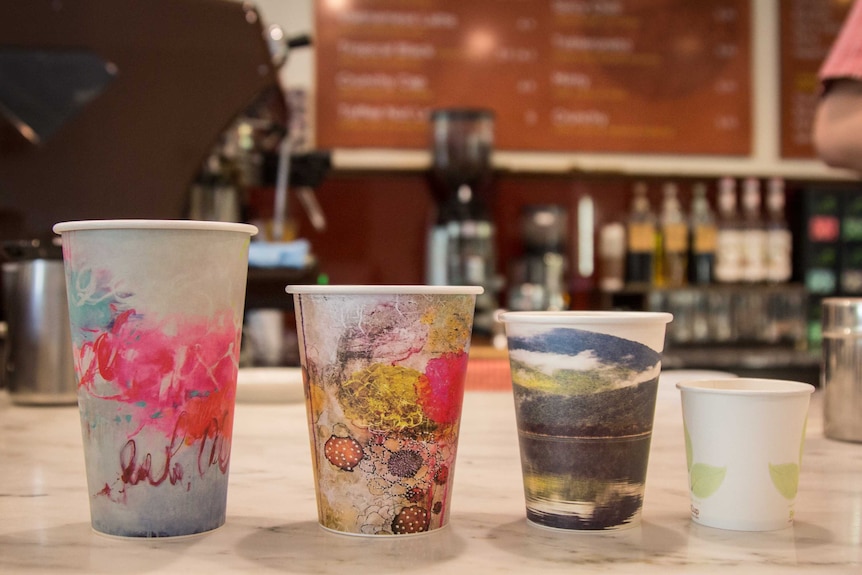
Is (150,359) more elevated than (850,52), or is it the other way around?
(850,52)

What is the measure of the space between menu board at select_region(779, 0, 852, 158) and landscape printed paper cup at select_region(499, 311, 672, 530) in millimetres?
3329

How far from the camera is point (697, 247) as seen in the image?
10.6 feet

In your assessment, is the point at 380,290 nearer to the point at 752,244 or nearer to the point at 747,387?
the point at 747,387

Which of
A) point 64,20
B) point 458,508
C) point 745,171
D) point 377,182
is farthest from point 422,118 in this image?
point 458,508

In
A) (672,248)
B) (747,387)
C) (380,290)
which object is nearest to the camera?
(380,290)

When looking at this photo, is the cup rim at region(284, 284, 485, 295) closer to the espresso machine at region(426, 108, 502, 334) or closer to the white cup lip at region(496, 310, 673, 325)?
the white cup lip at region(496, 310, 673, 325)

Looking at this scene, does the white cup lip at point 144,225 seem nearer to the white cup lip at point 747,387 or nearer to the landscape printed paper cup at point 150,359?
the landscape printed paper cup at point 150,359

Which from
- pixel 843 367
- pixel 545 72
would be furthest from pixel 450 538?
pixel 545 72

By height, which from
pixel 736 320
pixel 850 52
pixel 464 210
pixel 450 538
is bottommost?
pixel 736 320

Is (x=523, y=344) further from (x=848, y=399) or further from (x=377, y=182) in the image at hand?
(x=377, y=182)

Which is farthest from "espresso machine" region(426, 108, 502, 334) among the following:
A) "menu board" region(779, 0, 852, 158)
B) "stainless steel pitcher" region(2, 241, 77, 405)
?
"stainless steel pitcher" region(2, 241, 77, 405)

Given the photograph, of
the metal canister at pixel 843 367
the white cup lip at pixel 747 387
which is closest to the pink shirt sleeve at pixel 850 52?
the metal canister at pixel 843 367

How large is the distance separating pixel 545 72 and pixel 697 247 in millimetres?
907

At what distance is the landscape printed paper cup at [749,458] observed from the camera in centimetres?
58
